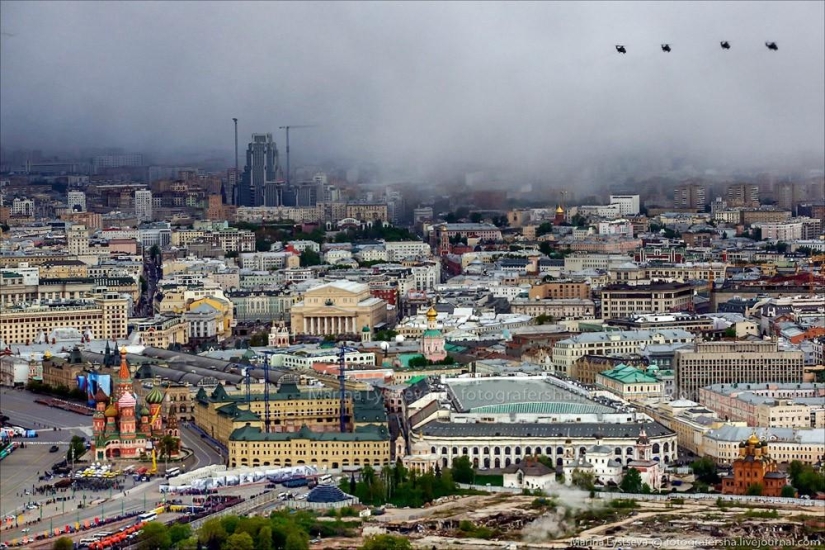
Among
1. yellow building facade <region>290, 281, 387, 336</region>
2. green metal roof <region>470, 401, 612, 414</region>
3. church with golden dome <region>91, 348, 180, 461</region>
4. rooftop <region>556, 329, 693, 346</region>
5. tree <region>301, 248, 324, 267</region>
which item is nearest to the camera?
green metal roof <region>470, 401, 612, 414</region>

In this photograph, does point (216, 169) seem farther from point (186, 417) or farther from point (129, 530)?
point (129, 530)

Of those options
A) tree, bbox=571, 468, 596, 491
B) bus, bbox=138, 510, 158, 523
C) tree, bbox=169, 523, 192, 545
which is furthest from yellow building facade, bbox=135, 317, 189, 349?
tree, bbox=169, 523, 192, 545

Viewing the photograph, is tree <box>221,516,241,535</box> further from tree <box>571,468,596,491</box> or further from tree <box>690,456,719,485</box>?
tree <box>690,456,719,485</box>

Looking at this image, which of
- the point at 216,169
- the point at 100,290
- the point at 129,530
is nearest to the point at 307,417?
the point at 129,530

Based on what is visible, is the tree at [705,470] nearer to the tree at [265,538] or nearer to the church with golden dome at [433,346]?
the tree at [265,538]

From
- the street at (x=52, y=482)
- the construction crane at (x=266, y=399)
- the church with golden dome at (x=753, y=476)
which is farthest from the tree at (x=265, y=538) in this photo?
the construction crane at (x=266, y=399)

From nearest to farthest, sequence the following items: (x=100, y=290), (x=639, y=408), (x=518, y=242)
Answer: (x=639, y=408)
(x=100, y=290)
(x=518, y=242)

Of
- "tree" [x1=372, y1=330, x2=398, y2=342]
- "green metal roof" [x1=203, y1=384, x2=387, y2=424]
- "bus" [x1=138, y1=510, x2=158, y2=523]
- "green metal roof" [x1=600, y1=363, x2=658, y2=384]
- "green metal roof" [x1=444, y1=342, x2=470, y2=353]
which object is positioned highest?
"tree" [x1=372, y1=330, x2=398, y2=342]
